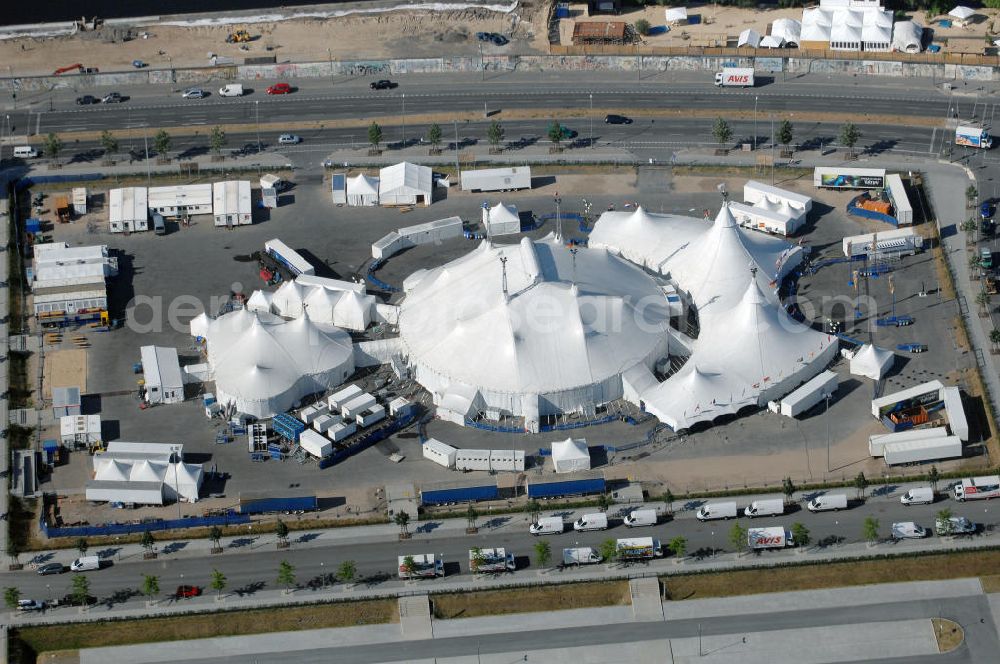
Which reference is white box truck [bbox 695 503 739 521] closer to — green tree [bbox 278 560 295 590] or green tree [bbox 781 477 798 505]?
green tree [bbox 781 477 798 505]

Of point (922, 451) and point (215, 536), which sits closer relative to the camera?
point (215, 536)

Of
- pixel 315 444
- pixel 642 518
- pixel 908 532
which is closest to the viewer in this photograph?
pixel 908 532

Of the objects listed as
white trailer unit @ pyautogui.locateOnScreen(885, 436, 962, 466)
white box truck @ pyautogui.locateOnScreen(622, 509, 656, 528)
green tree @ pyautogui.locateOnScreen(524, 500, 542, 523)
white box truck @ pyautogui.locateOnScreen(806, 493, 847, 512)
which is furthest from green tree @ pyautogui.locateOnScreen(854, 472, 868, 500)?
green tree @ pyautogui.locateOnScreen(524, 500, 542, 523)

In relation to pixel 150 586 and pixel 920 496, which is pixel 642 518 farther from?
pixel 150 586

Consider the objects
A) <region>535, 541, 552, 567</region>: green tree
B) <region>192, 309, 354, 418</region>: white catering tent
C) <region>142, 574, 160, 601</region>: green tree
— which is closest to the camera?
<region>142, 574, 160, 601</region>: green tree

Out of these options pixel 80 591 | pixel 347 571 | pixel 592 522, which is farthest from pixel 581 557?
pixel 80 591

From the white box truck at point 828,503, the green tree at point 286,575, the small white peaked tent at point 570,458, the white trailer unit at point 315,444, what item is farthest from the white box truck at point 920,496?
the green tree at point 286,575
